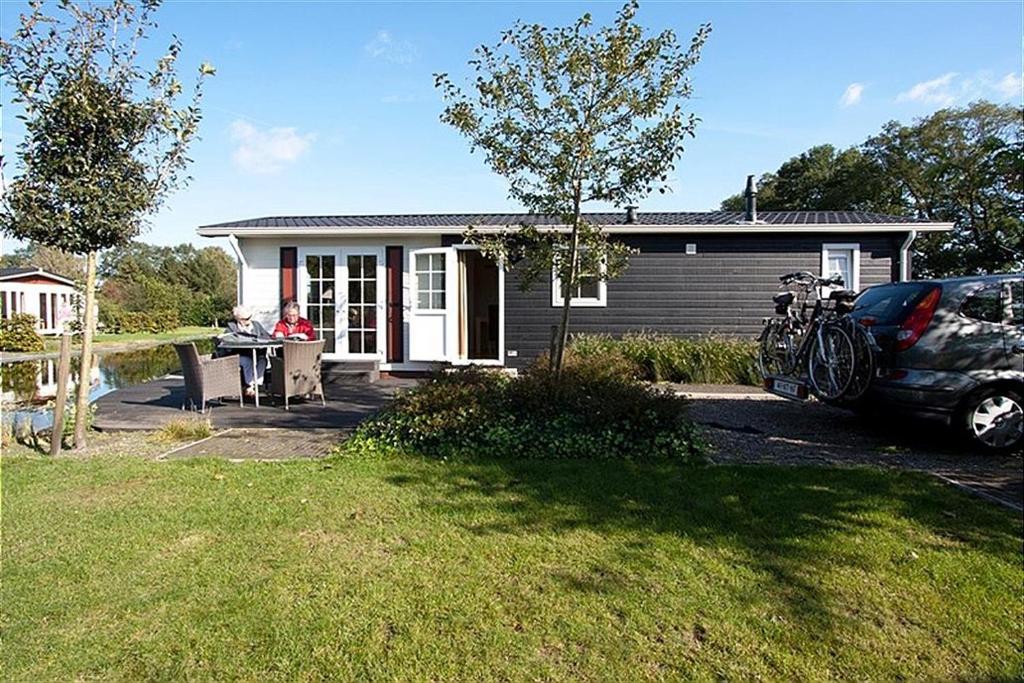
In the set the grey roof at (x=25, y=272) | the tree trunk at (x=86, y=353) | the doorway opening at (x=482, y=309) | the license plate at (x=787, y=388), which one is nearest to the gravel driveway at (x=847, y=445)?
the license plate at (x=787, y=388)

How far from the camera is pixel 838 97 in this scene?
9.68m

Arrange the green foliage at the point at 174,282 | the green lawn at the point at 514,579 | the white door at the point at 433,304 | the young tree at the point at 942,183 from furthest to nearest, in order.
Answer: the green foliage at the point at 174,282 < the young tree at the point at 942,183 < the white door at the point at 433,304 < the green lawn at the point at 514,579

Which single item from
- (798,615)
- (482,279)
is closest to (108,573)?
(798,615)

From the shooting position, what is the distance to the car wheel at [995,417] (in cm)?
512

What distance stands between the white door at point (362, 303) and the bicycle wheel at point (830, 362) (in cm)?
772

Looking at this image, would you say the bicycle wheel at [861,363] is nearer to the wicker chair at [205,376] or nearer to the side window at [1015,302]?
the side window at [1015,302]

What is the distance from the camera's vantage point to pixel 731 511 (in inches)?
148

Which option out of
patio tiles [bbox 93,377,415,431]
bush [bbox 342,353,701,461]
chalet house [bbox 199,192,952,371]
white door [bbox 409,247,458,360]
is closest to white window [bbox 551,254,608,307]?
chalet house [bbox 199,192,952,371]

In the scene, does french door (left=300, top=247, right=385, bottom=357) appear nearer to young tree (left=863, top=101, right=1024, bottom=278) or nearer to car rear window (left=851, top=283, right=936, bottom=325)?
car rear window (left=851, top=283, right=936, bottom=325)

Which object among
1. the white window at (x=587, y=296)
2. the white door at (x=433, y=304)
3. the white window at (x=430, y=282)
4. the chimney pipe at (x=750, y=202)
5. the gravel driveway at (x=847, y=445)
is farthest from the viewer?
the chimney pipe at (x=750, y=202)

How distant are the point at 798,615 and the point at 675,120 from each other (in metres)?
4.65

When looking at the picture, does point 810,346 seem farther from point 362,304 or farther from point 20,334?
point 20,334

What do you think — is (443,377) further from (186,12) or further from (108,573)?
(186,12)

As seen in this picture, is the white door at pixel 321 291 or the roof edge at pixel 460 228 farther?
the white door at pixel 321 291
